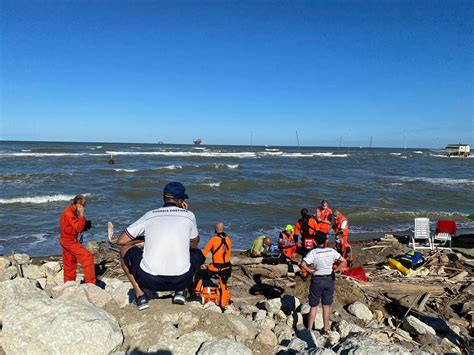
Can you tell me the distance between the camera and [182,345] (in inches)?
153

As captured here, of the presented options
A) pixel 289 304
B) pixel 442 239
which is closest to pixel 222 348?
pixel 289 304

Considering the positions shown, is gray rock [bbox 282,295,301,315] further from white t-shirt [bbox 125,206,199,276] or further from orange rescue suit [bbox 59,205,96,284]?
orange rescue suit [bbox 59,205,96,284]

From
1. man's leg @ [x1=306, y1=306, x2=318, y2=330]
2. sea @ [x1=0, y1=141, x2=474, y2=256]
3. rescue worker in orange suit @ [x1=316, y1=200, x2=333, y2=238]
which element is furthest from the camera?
sea @ [x1=0, y1=141, x2=474, y2=256]

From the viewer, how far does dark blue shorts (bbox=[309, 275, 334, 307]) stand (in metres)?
5.59

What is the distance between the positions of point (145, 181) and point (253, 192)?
866cm

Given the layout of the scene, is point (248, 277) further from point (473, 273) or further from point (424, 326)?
point (473, 273)

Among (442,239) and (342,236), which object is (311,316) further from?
(442,239)

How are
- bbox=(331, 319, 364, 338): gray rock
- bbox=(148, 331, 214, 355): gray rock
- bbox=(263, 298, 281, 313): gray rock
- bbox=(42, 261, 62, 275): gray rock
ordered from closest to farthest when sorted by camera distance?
bbox=(148, 331, 214, 355): gray rock → bbox=(331, 319, 364, 338): gray rock → bbox=(263, 298, 281, 313): gray rock → bbox=(42, 261, 62, 275): gray rock

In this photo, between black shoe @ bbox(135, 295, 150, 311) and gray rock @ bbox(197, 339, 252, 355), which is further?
black shoe @ bbox(135, 295, 150, 311)

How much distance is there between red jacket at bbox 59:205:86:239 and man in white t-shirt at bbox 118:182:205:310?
7.94 ft

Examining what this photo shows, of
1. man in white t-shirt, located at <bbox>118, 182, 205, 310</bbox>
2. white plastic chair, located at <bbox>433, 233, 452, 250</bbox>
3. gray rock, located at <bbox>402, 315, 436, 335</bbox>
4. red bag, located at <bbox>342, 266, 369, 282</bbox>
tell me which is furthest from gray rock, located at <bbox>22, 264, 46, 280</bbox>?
white plastic chair, located at <bbox>433, 233, 452, 250</bbox>

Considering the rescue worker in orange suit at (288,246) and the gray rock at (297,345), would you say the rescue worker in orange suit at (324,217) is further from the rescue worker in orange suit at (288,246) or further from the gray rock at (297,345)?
the gray rock at (297,345)

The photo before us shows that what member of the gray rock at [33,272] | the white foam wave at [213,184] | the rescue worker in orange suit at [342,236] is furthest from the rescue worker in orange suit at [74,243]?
the white foam wave at [213,184]

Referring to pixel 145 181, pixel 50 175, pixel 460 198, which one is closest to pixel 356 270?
pixel 460 198
